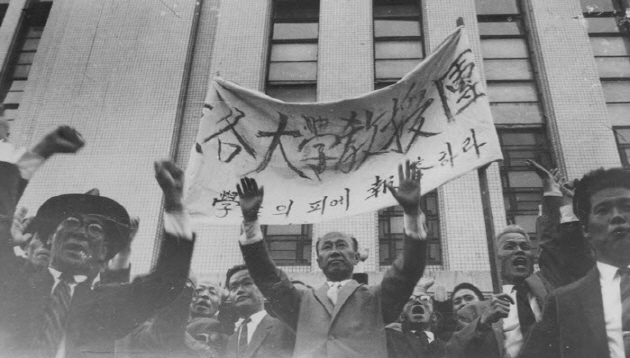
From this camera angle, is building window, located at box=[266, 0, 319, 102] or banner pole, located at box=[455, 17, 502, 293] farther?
building window, located at box=[266, 0, 319, 102]

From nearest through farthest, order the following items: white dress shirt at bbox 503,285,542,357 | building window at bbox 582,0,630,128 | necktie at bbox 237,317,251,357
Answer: white dress shirt at bbox 503,285,542,357
necktie at bbox 237,317,251,357
building window at bbox 582,0,630,128

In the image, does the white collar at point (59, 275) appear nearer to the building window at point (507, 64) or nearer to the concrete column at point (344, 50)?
the concrete column at point (344, 50)

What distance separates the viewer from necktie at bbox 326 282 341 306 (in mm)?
3283

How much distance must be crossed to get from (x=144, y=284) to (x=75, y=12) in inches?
329

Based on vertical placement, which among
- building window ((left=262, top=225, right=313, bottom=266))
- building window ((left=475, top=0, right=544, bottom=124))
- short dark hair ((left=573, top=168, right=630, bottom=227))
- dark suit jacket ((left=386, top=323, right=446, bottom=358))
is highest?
building window ((left=475, top=0, right=544, bottom=124))

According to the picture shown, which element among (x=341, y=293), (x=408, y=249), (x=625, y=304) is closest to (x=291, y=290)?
(x=341, y=293)

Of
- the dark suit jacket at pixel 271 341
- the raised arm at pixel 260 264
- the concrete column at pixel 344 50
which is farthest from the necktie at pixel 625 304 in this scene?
the concrete column at pixel 344 50

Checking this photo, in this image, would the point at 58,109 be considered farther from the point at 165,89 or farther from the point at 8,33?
the point at 8,33

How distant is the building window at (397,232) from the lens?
728 centimetres

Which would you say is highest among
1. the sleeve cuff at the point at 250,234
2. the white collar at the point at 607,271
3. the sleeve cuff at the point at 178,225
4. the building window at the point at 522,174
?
the building window at the point at 522,174

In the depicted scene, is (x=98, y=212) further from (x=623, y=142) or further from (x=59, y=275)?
(x=623, y=142)

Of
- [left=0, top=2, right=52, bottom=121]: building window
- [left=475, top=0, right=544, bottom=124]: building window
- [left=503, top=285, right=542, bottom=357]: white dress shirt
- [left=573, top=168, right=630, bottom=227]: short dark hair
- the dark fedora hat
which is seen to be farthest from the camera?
[left=0, top=2, right=52, bottom=121]: building window

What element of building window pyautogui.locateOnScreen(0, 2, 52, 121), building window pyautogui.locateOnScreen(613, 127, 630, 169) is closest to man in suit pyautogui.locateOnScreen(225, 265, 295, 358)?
building window pyautogui.locateOnScreen(613, 127, 630, 169)

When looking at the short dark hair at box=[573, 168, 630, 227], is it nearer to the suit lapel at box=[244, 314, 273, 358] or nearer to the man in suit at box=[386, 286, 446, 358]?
the man in suit at box=[386, 286, 446, 358]
